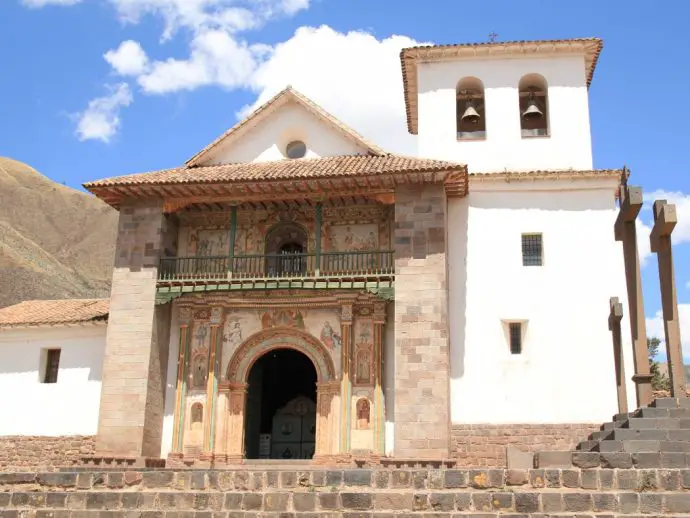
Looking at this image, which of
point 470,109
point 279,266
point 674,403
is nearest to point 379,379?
point 279,266

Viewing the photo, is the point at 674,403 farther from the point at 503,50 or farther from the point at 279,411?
the point at 503,50

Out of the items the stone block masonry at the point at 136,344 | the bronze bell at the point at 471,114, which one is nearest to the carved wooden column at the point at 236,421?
the stone block masonry at the point at 136,344

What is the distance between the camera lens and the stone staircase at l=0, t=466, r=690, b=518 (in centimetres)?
923

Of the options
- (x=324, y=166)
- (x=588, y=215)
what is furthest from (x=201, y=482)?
(x=588, y=215)

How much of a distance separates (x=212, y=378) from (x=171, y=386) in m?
0.98

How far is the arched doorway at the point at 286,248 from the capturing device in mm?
18766

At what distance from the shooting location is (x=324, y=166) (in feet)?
59.8

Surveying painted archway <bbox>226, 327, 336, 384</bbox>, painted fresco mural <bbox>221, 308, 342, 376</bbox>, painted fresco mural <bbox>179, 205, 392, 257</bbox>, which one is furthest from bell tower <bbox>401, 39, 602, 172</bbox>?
painted archway <bbox>226, 327, 336, 384</bbox>

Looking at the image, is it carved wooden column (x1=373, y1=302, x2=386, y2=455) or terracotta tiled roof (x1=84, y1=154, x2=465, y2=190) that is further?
terracotta tiled roof (x1=84, y1=154, x2=465, y2=190)

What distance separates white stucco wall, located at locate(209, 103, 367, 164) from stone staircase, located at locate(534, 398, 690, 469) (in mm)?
10881

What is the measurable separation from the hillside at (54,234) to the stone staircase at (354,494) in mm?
43628

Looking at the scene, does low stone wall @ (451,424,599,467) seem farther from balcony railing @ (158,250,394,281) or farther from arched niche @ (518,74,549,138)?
arched niche @ (518,74,549,138)

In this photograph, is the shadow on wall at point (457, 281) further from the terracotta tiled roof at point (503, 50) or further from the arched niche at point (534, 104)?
the terracotta tiled roof at point (503, 50)

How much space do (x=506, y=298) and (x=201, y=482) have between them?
9728 millimetres
